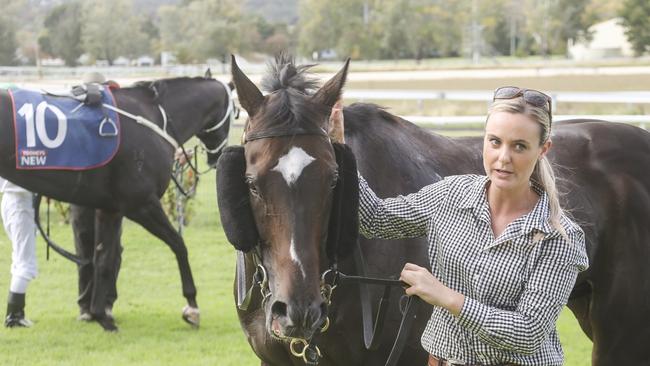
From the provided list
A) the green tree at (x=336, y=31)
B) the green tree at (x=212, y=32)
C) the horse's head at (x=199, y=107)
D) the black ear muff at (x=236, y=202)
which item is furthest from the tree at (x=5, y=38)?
the green tree at (x=336, y=31)

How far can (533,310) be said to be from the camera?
225cm

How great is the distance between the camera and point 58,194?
19.7 feet

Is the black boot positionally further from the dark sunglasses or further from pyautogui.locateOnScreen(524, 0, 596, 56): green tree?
pyautogui.locateOnScreen(524, 0, 596, 56): green tree

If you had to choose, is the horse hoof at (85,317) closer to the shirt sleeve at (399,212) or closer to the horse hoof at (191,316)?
the horse hoof at (191,316)

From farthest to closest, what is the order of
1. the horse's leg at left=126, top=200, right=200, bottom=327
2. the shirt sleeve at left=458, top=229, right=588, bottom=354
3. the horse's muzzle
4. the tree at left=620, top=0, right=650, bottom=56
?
the tree at left=620, top=0, right=650, bottom=56 < the horse's leg at left=126, top=200, right=200, bottom=327 < the horse's muzzle < the shirt sleeve at left=458, top=229, right=588, bottom=354

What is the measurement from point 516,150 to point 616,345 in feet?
6.68

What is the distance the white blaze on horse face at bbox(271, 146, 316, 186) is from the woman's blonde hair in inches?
22.2

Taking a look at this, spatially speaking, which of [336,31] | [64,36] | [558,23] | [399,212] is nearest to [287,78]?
[399,212]

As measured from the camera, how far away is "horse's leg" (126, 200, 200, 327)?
6.19 meters

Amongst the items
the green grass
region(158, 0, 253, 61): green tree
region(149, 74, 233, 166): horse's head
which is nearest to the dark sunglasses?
the green grass

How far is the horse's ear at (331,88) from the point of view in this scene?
2752 millimetres

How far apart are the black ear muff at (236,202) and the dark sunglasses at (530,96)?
810 millimetres

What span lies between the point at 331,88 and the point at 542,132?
29.2 inches

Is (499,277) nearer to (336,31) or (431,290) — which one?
(431,290)
